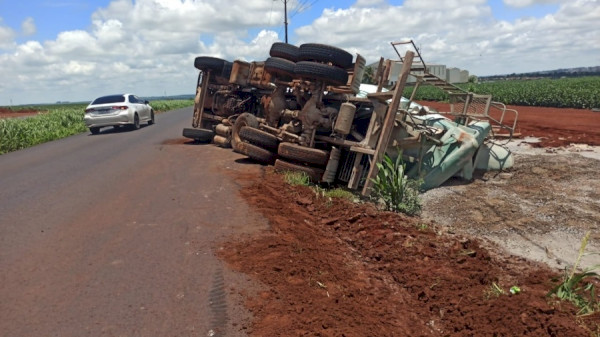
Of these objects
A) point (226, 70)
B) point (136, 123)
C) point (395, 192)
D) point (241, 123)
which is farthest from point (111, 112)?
point (395, 192)

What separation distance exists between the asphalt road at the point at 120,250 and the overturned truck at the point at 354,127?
1.36 m

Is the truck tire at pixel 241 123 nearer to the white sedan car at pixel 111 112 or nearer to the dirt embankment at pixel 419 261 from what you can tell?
the dirt embankment at pixel 419 261

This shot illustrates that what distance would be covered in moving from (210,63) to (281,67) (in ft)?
16.1

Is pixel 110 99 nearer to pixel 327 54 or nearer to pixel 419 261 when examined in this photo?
pixel 327 54

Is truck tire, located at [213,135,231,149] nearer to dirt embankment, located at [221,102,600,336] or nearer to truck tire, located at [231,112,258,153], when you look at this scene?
truck tire, located at [231,112,258,153]

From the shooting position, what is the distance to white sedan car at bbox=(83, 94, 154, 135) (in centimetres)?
2073

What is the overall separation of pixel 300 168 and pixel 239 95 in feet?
17.7

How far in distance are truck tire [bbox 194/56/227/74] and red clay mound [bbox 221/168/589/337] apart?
28.5 feet

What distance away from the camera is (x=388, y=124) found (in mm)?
8773

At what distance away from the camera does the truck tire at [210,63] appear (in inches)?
588

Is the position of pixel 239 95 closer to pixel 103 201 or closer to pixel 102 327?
pixel 103 201

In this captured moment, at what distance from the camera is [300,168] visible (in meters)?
9.57

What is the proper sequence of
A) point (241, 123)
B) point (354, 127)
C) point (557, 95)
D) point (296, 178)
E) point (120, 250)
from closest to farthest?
point (120, 250) < point (296, 178) < point (354, 127) < point (241, 123) < point (557, 95)

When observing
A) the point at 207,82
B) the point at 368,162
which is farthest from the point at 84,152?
the point at 368,162
